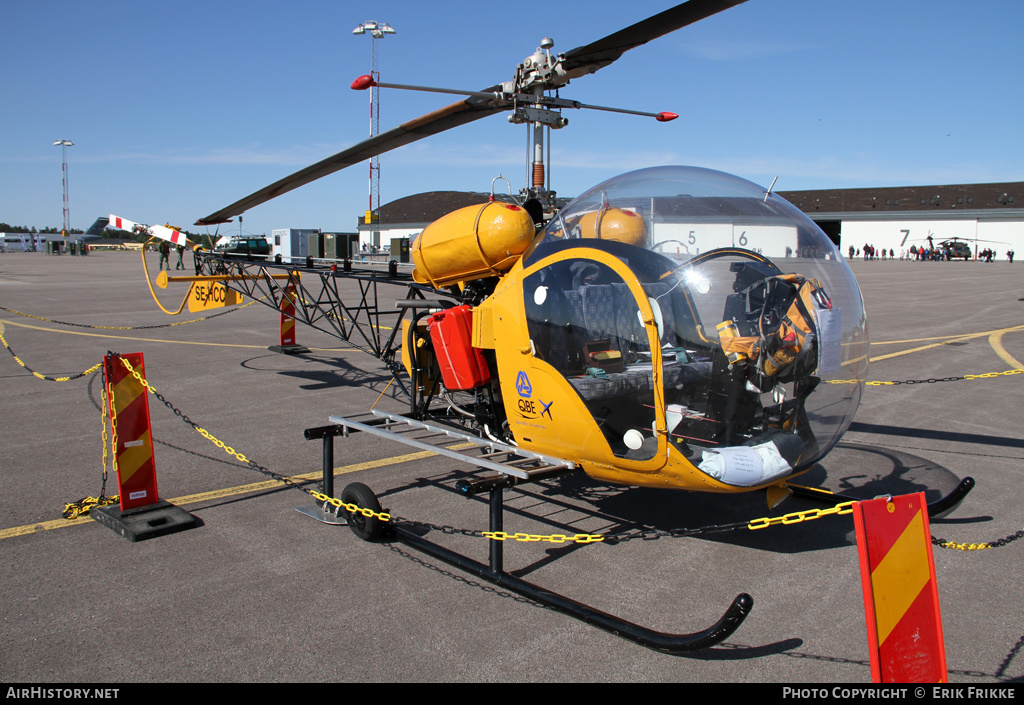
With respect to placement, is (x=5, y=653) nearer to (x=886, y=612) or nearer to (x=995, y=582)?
(x=886, y=612)

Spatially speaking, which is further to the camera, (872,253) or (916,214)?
(916,214)

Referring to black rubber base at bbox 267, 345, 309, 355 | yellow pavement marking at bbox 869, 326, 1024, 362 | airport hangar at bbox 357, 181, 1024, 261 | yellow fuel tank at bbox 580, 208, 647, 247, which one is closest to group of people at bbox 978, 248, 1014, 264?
airport hangar at bbox 357, 181, 1024, 261

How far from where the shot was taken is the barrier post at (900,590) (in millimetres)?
2809

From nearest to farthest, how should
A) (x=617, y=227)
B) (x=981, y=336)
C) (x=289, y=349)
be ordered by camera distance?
(x=617, y=227)
(x=289, y=349)
(x=981, y=336)

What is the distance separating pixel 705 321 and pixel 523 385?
4.18 feet

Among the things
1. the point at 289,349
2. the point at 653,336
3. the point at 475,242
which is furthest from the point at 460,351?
the point at 289,349

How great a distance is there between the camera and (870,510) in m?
2.84

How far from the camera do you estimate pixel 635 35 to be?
446 cm

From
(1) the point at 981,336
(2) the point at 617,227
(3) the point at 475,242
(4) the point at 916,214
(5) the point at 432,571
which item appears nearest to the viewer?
(2) the point at 617,227

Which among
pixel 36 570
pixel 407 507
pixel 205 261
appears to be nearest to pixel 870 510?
pixel 407 507

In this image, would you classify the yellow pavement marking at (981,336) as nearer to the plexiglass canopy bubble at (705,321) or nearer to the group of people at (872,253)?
the plexiglass canopy bubble at (705,321)

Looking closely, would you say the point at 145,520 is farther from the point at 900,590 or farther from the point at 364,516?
the point at 900,590

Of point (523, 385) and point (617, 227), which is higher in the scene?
point (617, 227)

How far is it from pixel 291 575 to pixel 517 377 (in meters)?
1.92
